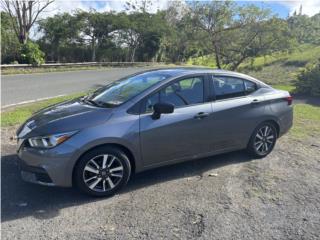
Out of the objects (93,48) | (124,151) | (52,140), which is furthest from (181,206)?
(93,48)

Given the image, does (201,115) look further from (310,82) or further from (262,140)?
(310,82)

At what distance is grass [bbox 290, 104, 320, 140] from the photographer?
7.42 metres

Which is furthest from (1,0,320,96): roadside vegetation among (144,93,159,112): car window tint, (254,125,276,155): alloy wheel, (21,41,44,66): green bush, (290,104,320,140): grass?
(144,93,159,112): car window tint

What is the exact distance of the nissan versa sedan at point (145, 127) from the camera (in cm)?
395

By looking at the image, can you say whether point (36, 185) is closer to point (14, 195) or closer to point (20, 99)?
point (14, 195)

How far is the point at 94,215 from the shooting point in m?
3.74

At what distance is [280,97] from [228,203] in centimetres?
255

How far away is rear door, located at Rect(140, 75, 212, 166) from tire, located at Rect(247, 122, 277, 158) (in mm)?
964

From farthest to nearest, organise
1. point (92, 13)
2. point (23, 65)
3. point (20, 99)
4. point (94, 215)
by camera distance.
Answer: point (92, 13) < point (23, 65) < point (20, 99) < point (94, 215)

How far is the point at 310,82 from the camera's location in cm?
1354

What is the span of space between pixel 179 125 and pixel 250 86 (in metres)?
1.69

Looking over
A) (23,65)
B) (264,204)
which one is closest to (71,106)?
(264,204)

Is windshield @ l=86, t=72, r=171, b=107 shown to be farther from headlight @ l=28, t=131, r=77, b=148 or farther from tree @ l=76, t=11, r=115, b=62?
tree @ l=76, t=11, r=115, b=62

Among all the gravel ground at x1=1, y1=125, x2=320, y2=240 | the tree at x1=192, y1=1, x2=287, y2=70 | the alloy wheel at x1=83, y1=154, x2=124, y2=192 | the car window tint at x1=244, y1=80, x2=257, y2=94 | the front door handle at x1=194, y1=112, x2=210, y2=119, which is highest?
the tree at x1=192, y1=1, x2=287, y2=70
